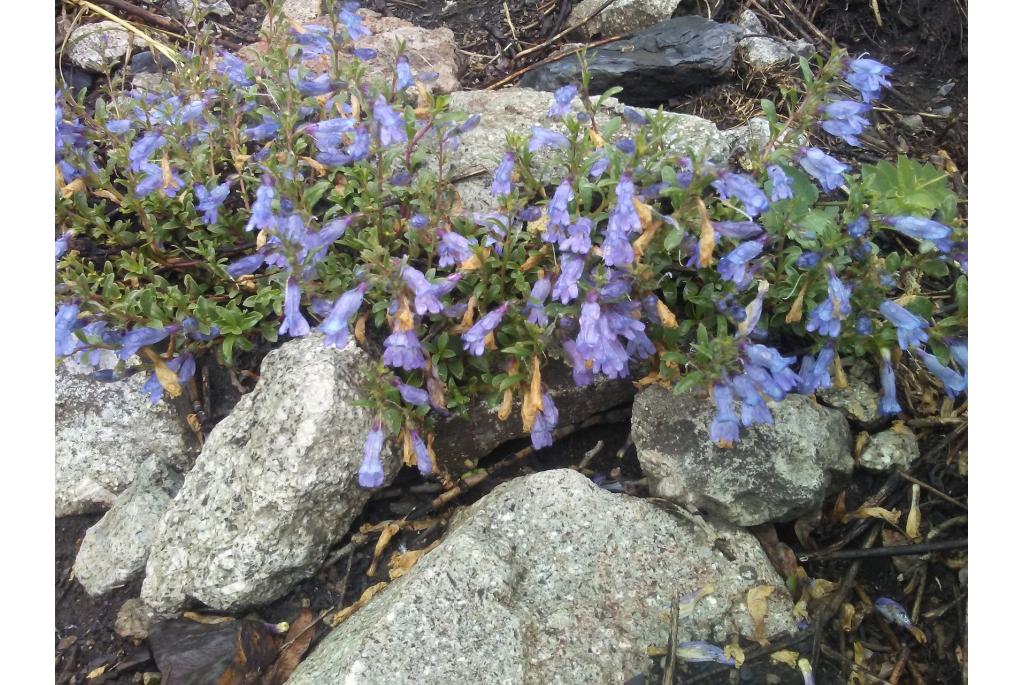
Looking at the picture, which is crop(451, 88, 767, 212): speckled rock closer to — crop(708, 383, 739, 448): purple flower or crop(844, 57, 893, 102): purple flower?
crop(844, 57, 893, 102): purple flower

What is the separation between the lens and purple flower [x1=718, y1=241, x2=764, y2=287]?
2779 mm

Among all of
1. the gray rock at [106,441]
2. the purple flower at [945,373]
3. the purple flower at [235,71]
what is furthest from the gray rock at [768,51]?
the gray rock at [106,441]

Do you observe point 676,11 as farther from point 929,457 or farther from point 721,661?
point 721,661

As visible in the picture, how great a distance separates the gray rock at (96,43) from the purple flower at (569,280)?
310cm

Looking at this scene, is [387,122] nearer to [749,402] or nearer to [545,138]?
[545,138]

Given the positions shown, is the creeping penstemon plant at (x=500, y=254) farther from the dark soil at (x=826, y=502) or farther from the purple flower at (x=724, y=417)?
the dark soil at (x=826, y=502)

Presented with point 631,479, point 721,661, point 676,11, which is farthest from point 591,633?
point 676,11

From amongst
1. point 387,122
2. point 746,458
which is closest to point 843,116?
point 746,458

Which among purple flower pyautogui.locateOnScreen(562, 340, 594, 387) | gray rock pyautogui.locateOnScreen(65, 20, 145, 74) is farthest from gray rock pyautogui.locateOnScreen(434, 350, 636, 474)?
gray rock pyautogui.locateOnScreen(65, 20, 145, 74)

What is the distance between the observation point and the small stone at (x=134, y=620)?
→ 2945 mm

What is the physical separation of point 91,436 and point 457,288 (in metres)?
1.68

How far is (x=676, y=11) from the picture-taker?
4.61 meters

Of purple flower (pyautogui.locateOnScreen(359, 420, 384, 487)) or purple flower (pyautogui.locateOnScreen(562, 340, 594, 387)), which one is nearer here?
purple flower (pyautogui.locateOnScreen(359, 420, 384, 487))

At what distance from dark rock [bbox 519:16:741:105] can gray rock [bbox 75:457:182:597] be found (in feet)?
9.02
